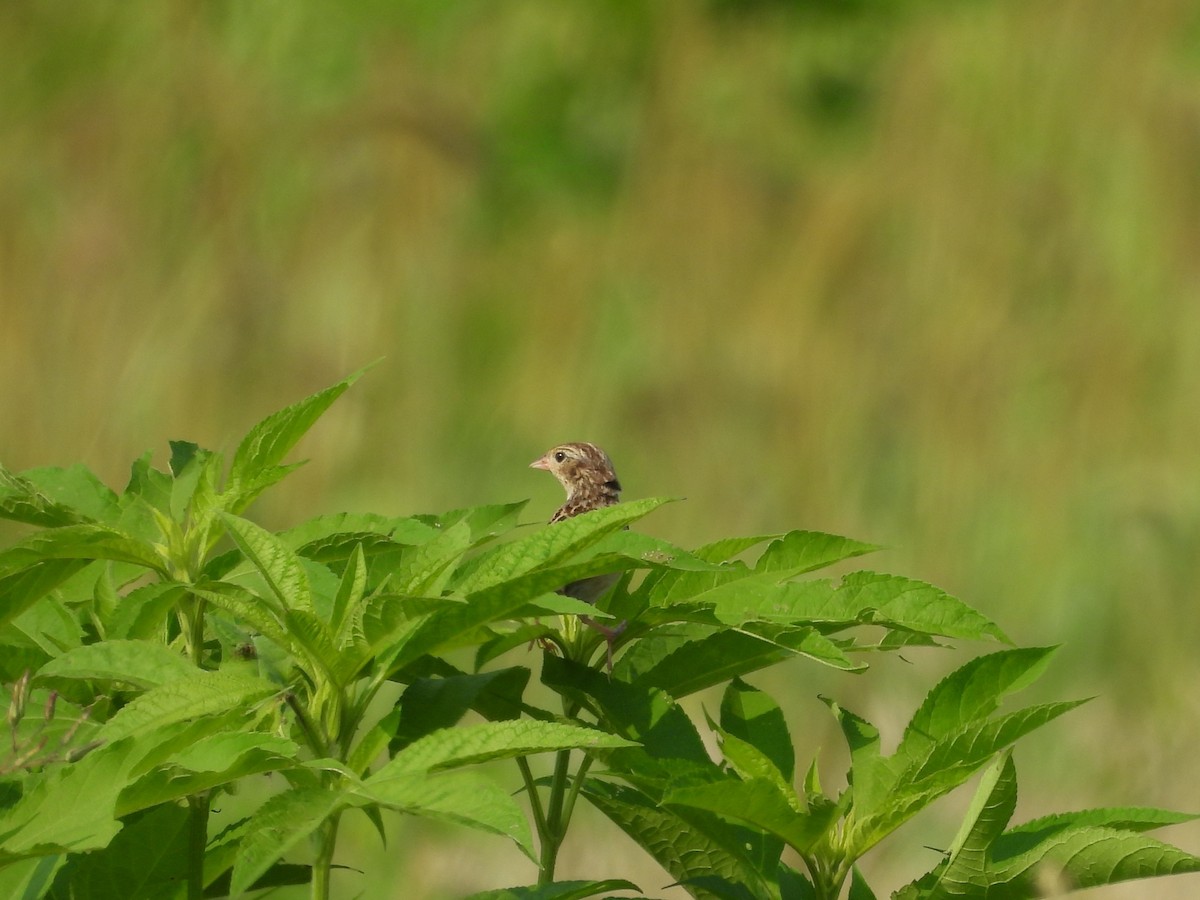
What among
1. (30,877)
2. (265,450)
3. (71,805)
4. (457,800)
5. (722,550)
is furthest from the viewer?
(722,550)

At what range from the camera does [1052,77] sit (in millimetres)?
8672

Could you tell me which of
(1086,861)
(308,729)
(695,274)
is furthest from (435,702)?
(695,274)

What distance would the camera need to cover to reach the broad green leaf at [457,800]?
111 cm

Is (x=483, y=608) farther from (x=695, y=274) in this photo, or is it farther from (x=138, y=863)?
(x=695, y=274)

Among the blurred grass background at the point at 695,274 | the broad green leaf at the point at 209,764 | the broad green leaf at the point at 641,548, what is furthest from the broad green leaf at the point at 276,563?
the blurred grass background at the point at 695,274

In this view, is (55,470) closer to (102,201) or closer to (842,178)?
(102,201)

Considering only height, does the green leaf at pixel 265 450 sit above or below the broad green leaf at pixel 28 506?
above

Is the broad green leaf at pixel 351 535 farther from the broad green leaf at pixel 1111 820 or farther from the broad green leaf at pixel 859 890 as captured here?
the broad green leaf at pixel 1111 820

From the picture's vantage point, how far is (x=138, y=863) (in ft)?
5.22

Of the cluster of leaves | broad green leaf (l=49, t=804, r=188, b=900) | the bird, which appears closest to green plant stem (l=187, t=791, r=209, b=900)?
the cluster of leaves

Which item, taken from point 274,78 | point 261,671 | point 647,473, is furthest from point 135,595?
point 274,78

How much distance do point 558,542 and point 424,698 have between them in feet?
0.80

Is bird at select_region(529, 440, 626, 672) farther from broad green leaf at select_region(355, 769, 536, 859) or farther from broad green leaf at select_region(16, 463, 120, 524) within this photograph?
broad green leaf at select_region(355, 769, 536, 859)

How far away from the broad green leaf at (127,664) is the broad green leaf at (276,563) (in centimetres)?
10
